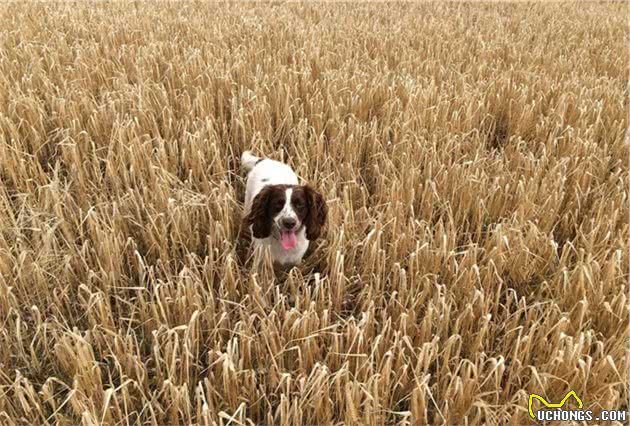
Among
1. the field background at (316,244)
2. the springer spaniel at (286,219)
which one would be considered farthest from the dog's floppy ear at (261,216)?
the field background at (316,244)

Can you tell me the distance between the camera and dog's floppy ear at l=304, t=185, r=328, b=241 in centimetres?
210

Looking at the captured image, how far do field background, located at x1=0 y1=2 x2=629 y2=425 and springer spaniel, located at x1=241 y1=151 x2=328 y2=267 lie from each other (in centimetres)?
12

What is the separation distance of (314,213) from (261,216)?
26 cm

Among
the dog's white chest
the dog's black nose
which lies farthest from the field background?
the dog's black nose

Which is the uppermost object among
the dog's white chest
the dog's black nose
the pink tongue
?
the dog's black nose

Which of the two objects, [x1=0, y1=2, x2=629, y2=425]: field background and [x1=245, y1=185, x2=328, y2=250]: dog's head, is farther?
[x1=245, y1=185, x2=328, y2=250]: dog's head

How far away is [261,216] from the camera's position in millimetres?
2066

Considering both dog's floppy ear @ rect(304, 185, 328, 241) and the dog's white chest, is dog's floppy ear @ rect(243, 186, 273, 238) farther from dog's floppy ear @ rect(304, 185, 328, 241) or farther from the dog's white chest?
dog's floppy ear @ rect(304, 185, 328, 241)

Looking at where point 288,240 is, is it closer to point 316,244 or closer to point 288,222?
point 288,222

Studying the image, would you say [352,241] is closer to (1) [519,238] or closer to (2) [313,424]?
(1) [519,238]

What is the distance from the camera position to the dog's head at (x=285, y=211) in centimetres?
207

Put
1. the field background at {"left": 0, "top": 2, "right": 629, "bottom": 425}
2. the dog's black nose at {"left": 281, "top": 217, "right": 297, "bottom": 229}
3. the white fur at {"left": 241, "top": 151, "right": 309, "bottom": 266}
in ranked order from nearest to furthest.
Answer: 1. the field background at {"left": 0, "top": 2, "right": 629, "bottom": 425}
2. the dog's black nose at {"left": 281, "top": 217, "right": 297, "bottom": 229}
3. the white fur at {"left": 241, "top": 151, "right": 309, "bottom": 266}

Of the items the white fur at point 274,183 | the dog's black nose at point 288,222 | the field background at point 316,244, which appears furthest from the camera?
the white fur at point 274,183

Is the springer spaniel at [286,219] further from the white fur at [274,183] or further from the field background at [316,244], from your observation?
the field background at [316,244]
